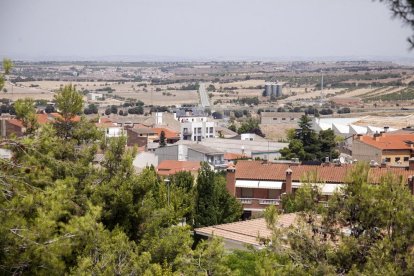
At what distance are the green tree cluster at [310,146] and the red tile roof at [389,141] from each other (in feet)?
7.05

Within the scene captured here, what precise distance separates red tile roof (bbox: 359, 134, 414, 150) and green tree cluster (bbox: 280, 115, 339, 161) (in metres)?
2.15

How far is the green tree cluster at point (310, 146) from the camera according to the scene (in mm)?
48594

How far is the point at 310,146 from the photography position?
49875 mm

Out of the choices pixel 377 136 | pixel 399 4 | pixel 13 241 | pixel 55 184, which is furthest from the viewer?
pixel 377 136

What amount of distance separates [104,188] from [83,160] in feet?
6.48

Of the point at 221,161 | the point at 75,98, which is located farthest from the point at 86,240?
the point at 221,161

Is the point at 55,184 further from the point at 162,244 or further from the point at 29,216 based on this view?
the point at 162,244

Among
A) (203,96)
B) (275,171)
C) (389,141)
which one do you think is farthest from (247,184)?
(203,96)

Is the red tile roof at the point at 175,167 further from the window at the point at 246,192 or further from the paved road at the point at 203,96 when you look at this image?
the paved road at the point at 203,96

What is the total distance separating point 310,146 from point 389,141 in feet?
17.1

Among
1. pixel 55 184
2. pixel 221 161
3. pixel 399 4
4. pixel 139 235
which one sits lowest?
pixel 221 161

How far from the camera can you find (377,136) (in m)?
48.9

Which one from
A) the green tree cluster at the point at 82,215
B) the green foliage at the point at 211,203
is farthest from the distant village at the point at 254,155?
the green foliage at the point at 211,203

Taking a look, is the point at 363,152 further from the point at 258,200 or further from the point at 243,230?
the point at 243,230
